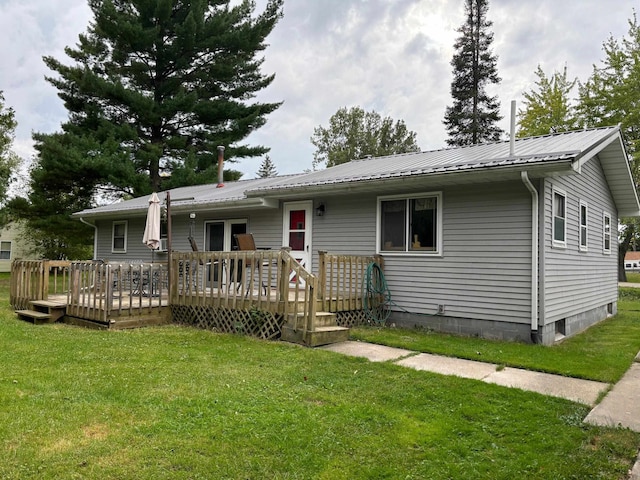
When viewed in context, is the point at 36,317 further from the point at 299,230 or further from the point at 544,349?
the point at 544,349

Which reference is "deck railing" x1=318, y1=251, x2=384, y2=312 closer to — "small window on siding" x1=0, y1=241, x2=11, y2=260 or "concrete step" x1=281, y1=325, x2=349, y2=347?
"concrete step" x1=281, y1=325, x2=349, y2=347

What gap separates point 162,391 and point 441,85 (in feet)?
94.6

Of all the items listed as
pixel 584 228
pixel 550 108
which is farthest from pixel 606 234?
pixel 550 108

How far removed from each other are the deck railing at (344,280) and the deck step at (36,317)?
480cm

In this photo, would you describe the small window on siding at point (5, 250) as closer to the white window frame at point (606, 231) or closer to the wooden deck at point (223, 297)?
the wooden deck at point (223, 297)

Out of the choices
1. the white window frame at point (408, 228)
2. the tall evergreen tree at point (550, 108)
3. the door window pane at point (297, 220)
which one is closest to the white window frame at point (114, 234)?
the door window pane at point (297, 220)

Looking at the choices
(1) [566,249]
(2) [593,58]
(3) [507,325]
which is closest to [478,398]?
(3) [507,325]

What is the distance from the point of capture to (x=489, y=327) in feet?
23.7

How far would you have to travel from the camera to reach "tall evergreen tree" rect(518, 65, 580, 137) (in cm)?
2516

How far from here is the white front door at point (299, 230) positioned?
9633mm

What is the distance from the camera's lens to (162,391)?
156 inches

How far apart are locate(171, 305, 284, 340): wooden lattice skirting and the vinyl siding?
4077 mm

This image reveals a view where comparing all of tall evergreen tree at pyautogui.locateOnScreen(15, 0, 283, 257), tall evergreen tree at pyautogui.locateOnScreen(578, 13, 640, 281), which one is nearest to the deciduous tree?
tall evergreen tree at pyautogui.locateOnScreen(578, 13, 640, 281)

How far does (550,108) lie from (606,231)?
16.7 meters
